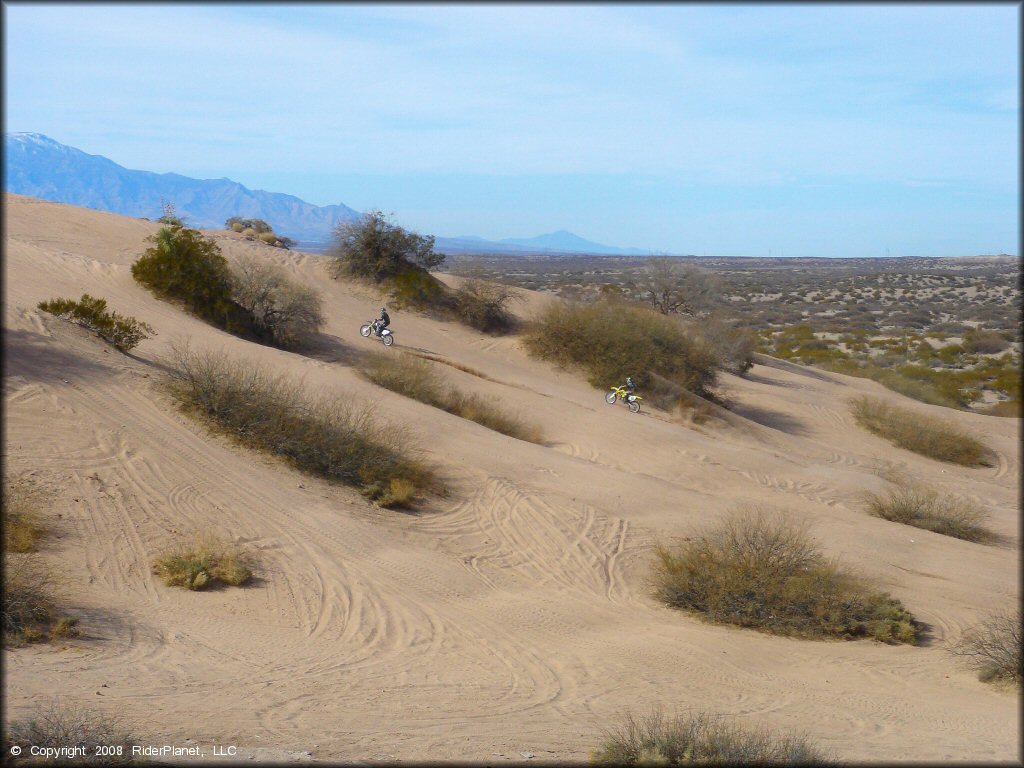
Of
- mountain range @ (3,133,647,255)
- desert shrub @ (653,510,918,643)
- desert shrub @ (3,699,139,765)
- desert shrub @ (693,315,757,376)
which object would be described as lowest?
desert shrub @ (653,510,918,643)

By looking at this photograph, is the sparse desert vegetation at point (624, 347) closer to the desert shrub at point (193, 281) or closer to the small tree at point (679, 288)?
the small tree at point (679, 288)

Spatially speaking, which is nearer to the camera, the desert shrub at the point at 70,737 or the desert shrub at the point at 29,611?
the desert shrub at the point at 70,737

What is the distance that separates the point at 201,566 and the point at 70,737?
476cm

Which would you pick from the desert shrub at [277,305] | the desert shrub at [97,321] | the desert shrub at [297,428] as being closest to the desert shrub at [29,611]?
the desert shrub at [297,428]

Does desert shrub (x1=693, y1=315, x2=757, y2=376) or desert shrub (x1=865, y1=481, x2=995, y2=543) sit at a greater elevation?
desert shrub (x1=693, y1=315, x2=757, y2=376)

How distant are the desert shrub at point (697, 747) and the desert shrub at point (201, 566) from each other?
5.25 m

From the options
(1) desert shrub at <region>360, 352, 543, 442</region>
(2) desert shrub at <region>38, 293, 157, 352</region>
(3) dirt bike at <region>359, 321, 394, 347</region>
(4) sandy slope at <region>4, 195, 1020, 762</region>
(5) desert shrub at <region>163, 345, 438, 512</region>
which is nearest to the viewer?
(4) sandy slope at <region>4, 195, 1020, 762</region>

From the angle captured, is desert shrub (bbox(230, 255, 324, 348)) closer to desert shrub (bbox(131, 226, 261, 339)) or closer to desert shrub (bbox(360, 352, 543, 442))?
desert shrub (bbox(131, 226, 261, 339))

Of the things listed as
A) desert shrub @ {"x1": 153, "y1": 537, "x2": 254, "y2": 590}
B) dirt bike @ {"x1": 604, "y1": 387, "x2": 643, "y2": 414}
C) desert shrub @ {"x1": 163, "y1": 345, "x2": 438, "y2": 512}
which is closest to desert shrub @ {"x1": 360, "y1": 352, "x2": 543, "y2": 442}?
desert shrub @ {"x1": 163, "y1": 345, "x2": 438, "y2": 512}

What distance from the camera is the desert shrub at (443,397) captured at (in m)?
19.2

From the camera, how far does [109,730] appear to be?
5.57 m

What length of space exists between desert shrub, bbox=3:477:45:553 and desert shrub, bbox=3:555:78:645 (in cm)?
82

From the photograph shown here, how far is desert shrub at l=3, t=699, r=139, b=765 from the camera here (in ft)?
16.2

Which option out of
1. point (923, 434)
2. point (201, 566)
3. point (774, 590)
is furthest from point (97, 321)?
point (923, 434)
